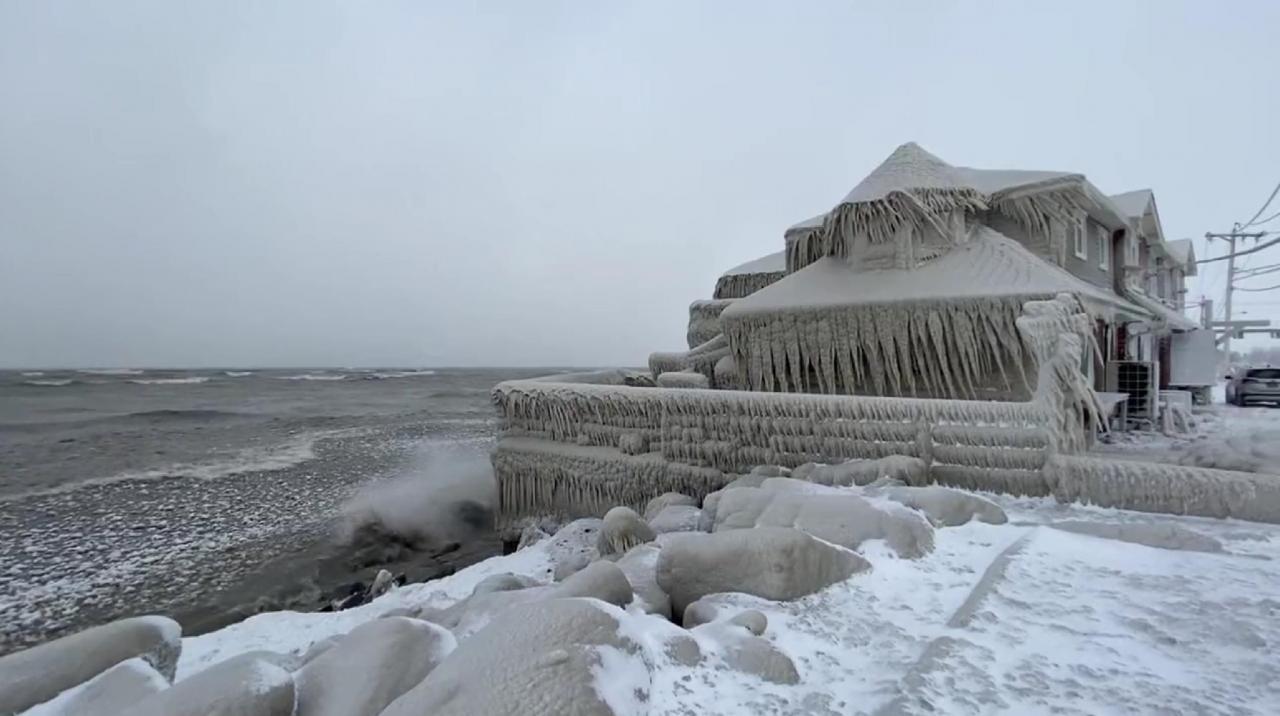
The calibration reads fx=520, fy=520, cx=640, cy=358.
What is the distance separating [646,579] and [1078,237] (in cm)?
1359

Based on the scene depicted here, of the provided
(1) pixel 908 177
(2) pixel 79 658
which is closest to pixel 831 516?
(2) pixel 79 658

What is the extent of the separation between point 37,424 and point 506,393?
29196 mm

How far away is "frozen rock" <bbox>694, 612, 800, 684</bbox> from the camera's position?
243cm

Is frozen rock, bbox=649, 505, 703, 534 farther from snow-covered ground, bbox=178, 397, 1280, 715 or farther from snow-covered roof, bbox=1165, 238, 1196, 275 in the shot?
snow-covered roof, bbox=1165, 238, 1196, 275

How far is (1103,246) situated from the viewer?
1338 cm

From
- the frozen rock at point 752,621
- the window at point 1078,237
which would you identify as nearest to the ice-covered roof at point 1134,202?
the window at point 1078,237

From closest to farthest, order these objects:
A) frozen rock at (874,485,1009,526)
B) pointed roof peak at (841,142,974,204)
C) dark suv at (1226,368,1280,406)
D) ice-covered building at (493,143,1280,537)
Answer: frozen rock at (874,485,1009,526) < ice-covered building at (493,143,1280,537) < pointed roof peak at (841,142,974,204) < dark suv at (1226,368,1280,406)

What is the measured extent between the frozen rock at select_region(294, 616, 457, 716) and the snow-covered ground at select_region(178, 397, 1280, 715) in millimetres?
974

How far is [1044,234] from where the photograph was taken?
1115cm

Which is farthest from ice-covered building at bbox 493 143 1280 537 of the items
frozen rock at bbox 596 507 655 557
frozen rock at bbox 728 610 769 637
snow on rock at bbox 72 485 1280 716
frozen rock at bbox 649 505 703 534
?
frozen rock at bbox 728 610 769 637

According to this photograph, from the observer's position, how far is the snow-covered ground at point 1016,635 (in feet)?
7.29

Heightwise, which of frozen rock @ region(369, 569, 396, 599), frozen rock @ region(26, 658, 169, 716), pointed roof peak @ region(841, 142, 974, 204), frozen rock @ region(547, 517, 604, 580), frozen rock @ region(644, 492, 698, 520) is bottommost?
frozen rock @ region(369, 569, 396, 599)

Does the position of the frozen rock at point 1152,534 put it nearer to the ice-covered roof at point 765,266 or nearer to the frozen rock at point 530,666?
the frozen rock at point 530,666

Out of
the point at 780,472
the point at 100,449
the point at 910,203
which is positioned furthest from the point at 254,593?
the point at 100,449
